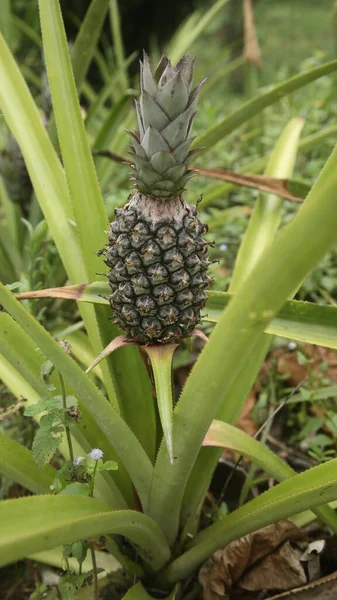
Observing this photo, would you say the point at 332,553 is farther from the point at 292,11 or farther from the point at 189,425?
the point at 292,11

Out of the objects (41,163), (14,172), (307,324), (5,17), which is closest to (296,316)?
(307,324)

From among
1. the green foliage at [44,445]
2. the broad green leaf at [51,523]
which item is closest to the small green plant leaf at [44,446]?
the green foliage at [44,445]

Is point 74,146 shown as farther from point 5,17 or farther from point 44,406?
point 5,17

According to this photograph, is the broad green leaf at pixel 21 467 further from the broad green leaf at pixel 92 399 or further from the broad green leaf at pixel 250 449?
the broad green leaf at pixel 250 449

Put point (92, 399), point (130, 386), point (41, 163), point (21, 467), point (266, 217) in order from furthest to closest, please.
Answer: point (266, 217) → point (41, 163) → point (130, 386) → point (21, 467) → point (92, 399)

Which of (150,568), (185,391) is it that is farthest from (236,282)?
(150,568)

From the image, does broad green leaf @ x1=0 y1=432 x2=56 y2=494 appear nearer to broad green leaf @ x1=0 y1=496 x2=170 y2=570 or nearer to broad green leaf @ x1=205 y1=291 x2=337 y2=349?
broad green leaf @ x1=0 y1=496 x2=170 y2=570

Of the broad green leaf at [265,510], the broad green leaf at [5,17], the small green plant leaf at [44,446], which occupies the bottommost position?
the broad green leaf at [265,510]
